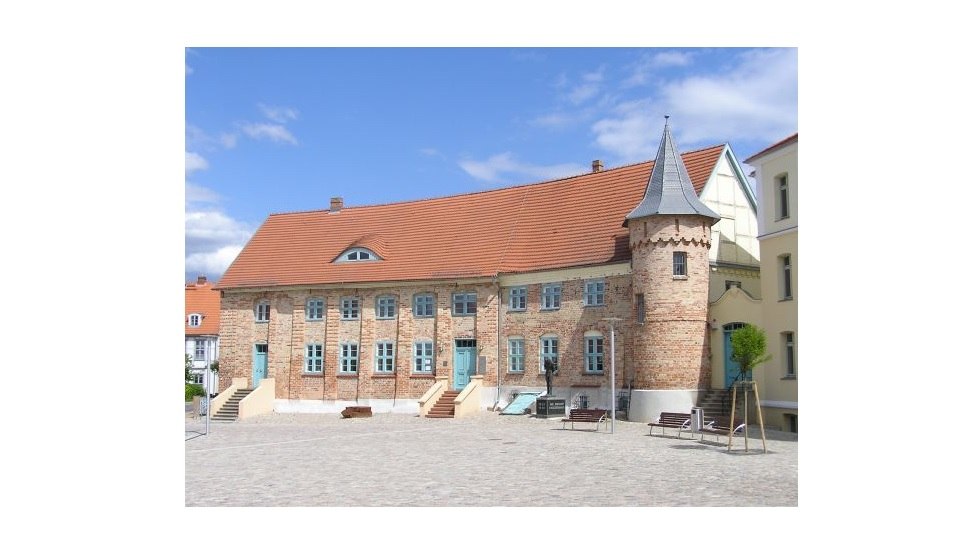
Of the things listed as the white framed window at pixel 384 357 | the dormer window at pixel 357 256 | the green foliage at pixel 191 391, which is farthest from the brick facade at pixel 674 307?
the green foliage at pixel 191 391

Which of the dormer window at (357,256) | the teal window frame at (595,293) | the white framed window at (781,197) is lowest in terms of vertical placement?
the teal window frame at (595,293)

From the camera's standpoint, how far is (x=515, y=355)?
106 ft

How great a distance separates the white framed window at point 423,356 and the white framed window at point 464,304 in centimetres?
172

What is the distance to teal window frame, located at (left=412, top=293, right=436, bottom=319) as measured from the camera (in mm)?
34344

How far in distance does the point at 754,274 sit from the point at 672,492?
1842 centimetres

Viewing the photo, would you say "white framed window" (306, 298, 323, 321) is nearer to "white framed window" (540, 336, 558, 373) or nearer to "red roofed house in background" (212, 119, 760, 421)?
"red roofed house in background" (212, 119, 760, 421)

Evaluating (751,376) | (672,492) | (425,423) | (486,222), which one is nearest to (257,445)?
(425,423)

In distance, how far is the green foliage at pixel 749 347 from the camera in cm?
2359

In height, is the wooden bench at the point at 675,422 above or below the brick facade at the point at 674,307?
below

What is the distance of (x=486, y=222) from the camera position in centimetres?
3575

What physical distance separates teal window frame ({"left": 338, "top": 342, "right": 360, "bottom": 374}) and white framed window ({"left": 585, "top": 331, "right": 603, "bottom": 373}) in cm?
1005

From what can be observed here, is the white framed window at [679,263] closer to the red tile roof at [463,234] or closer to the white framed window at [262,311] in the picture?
the red tile roof at [463,234]

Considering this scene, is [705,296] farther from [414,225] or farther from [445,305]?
[414,225]

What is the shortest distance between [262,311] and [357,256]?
4857 mm
